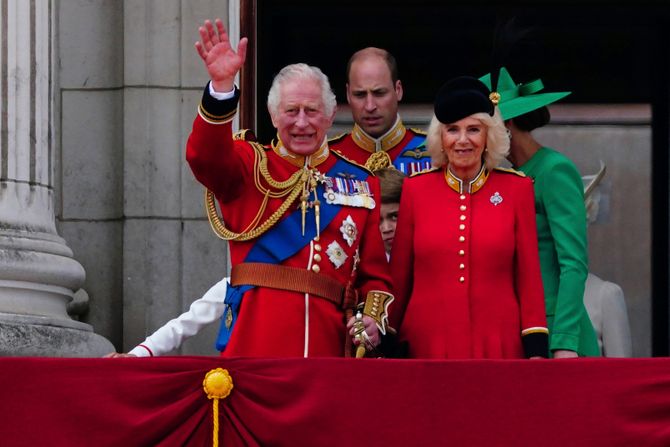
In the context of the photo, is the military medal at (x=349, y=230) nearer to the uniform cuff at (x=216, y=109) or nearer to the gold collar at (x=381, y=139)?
the uniform cuff at (x=216, y=109)

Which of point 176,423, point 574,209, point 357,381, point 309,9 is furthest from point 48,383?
point 309,9

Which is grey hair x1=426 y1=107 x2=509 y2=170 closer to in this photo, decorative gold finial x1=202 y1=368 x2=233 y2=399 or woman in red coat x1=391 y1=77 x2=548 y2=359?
woman in red coat x1=391 y1=77 x2=548 y2=359

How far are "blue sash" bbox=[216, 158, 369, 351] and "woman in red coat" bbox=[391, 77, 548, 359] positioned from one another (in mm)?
296

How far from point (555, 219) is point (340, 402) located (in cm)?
120

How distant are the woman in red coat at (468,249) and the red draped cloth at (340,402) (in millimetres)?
395

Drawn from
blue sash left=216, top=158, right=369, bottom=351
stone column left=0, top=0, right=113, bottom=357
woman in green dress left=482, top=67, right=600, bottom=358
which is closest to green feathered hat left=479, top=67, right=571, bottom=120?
woman in green dress left=482, top=67, right=600, bottom=358

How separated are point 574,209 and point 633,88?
346 cm

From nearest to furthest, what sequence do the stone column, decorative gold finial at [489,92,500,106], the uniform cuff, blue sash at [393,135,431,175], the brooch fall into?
the uniform cuff < the brooch < decorative gold finial at [489,92,500,106] < the stone column < blue sash at [393,135,431,175]

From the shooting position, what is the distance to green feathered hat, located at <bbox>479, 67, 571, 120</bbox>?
695 centimetres

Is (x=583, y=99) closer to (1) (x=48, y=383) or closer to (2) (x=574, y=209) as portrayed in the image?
(2) (x=574, y=209)

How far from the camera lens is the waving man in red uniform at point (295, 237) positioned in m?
6.34

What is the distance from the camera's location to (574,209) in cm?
670

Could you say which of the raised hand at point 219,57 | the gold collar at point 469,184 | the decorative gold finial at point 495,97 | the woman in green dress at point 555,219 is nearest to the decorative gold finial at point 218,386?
the raised hand at point 219,57

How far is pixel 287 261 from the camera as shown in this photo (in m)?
6.41
